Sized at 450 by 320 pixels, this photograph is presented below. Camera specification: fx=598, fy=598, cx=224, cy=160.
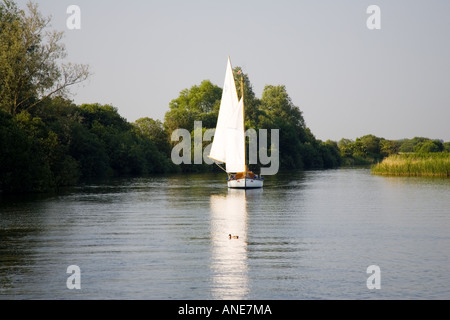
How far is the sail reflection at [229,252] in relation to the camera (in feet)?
52.9

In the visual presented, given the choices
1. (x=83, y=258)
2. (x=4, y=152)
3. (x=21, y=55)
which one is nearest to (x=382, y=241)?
(x=83, y=258)

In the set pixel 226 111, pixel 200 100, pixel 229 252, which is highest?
pixel 200 100

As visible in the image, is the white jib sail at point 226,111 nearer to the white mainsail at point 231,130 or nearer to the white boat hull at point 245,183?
the white mainsail at point 231,130

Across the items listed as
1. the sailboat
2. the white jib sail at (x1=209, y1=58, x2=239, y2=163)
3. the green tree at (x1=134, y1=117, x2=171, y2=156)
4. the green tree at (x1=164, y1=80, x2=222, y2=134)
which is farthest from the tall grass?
the green tree at (x1=164, y1=80, x2=222, y2=134)

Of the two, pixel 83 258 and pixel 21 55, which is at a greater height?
pixel 21 55

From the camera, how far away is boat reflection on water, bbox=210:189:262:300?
16164mm

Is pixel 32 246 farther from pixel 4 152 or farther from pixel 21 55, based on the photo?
pixel 21 55

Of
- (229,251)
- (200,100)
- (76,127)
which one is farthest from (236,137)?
(200,100)

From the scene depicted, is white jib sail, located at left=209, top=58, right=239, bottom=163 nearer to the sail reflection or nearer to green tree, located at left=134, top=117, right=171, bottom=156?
the sail reflection

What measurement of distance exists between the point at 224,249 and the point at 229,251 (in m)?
0.47

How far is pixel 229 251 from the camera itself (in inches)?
866

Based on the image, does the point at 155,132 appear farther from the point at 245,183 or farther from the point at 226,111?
the point at 245,183

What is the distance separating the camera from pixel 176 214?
34812 mm
